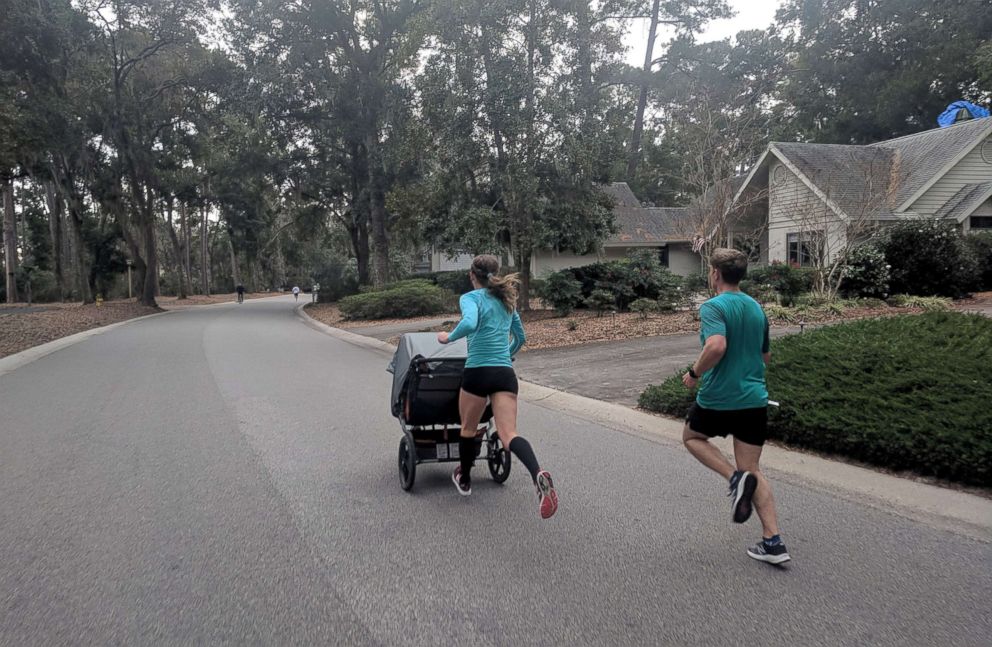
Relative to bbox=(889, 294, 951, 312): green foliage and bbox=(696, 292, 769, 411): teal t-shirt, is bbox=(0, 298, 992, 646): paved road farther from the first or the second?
bbox=(889, 294, 951, 312): green foliage

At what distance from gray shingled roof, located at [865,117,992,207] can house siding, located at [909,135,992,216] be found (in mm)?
412

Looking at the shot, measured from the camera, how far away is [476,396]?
4.89 m

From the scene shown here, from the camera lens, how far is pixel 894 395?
6012 millimetres

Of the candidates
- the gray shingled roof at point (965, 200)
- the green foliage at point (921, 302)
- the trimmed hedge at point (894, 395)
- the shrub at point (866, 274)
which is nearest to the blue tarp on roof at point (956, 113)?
the gray shingled roof at point (965, 200)

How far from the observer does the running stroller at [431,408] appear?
5242mm

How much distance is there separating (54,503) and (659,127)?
3857cm

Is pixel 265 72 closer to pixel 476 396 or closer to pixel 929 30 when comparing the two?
pixel 476 396

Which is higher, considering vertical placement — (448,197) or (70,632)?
(448,197)

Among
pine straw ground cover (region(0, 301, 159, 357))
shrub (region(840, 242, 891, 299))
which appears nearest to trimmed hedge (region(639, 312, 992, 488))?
shrub (region(840, 242, 891, 299))

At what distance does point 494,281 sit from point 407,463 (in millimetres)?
1549

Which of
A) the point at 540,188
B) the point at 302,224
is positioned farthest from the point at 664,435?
the point at 302,224

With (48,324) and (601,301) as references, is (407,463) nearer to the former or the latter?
(601,301)

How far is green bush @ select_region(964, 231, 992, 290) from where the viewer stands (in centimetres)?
1898

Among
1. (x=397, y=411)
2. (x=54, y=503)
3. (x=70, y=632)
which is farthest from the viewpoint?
(x=397, y=411)
